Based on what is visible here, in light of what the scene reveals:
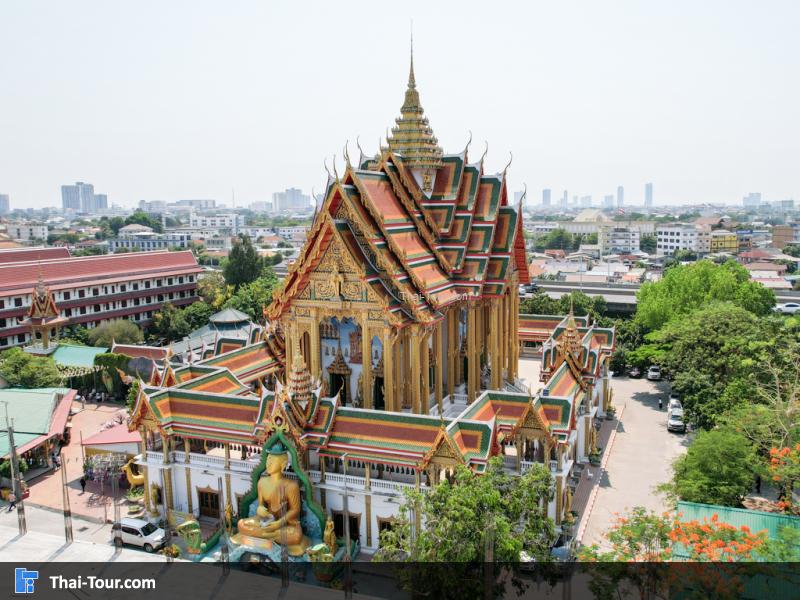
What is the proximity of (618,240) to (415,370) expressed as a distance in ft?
505

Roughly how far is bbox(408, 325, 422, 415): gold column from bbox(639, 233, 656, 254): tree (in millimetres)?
150442

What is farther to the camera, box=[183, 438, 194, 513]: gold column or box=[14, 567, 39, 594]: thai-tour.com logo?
box=[183, 438, 194, 513]: gold column

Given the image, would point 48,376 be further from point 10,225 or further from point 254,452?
point 10,225

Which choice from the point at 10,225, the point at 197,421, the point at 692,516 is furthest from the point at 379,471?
the point at 10,225

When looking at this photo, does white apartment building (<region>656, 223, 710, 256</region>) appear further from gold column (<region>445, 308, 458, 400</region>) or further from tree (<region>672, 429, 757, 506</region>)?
tree (<region>672, 429, 757, 506</region>)

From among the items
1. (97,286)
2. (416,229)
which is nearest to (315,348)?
(416,229)

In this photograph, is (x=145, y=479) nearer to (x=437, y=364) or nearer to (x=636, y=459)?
(x=437, y=364)

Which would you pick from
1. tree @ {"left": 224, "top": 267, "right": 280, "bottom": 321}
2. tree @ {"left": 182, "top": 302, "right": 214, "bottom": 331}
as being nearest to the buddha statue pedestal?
tree @ {"left": 224, "top": 267, "right": 280, "bottom": 321}

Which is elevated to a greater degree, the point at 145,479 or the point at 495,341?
the point at 495,341

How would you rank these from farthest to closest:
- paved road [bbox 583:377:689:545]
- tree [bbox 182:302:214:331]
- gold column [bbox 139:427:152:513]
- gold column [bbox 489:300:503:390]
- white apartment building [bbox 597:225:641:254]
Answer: white apartment building [bbox 597:225:641:254]
tree [bbox 182:302:214:331]
gold column [bbox 489:300:503:390]
paved road [bbox 583:377:689:545]
gold column [bbox 139:427:152:513]

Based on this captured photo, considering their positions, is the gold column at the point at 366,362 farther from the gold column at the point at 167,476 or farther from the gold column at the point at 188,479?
the gold column at the point at 167,476

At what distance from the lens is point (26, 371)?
4222cm

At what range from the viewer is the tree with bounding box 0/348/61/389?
138 feet

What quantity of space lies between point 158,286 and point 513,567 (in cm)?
5668
